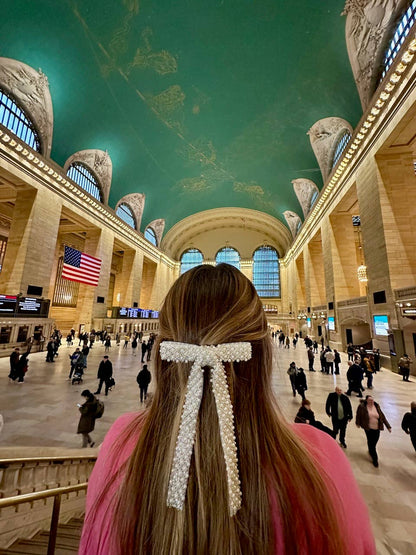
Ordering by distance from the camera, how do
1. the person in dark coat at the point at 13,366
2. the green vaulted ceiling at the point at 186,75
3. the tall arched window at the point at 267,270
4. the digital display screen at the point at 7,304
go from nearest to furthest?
the person in dark coat at the point at 13,366 → the digital display screen at the point at 7,304 → the green vaulted ceiling at the point at 186,75 → the tall arched window at the point at 267,270

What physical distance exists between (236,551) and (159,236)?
3327 cm

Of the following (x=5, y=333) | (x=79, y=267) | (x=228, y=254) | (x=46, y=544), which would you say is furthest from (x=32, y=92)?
(x=228, y=254)

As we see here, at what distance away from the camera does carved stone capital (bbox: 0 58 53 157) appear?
1171 cm

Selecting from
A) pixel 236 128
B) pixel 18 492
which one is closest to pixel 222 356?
pixel 18 492

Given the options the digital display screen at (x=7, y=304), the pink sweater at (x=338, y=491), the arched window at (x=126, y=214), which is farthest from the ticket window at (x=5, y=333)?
the arched window at (x=126, y=214)

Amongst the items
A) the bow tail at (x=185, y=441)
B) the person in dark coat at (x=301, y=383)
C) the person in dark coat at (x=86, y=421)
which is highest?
the bow tail at (x=185, y=441)

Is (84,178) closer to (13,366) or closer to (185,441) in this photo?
(13,366)

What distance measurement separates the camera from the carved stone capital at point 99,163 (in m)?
16.8

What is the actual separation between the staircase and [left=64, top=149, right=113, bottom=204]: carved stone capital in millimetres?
18680

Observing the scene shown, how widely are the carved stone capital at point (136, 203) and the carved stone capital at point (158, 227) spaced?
3.31 meters

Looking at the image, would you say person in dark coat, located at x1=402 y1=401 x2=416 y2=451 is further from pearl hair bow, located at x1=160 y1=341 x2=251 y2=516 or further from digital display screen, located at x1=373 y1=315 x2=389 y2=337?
digital display screen, located at x1=373 y1=315 x2=389 y2=337

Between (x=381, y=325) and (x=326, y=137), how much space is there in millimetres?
13131

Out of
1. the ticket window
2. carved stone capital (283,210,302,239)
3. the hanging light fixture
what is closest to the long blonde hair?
the ticket window

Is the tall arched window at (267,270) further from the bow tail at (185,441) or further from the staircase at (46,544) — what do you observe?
the bow tail at (185,441)
